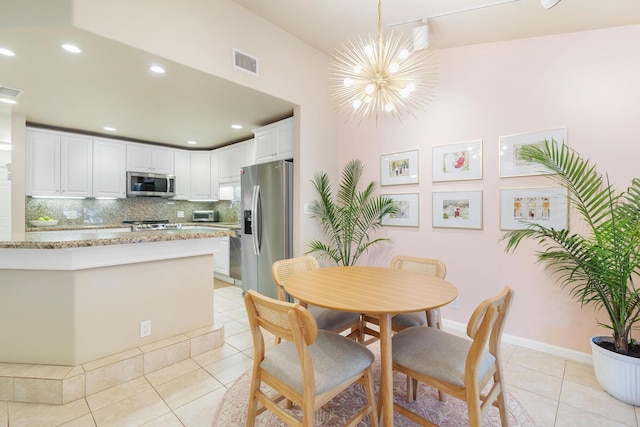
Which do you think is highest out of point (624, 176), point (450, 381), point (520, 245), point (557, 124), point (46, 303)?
point (557, 124)

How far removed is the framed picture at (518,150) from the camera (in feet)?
8.14

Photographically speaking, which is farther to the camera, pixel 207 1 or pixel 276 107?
pixel 276 107

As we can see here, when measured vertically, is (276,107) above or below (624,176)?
above

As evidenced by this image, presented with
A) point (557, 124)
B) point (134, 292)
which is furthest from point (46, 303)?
point (557, 124)

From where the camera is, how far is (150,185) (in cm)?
498

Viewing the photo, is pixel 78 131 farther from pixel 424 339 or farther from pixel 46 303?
pixel 424 339

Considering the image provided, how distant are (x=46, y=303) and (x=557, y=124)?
13.8 feet

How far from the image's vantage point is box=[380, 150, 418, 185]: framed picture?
3268 mm

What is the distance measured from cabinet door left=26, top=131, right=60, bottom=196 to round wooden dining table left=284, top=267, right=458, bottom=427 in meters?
Answer: 4.27

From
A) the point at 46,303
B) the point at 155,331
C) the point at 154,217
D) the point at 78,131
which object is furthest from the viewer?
the point at 154,217

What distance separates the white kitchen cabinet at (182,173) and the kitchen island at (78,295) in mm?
3446

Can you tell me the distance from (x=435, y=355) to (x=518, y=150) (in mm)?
2136

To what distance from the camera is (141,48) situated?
214 cm

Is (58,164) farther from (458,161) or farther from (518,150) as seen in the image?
(518,150)
